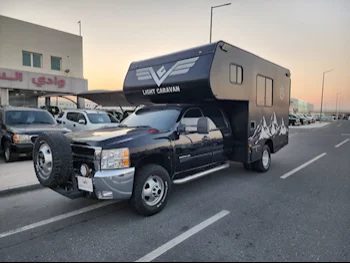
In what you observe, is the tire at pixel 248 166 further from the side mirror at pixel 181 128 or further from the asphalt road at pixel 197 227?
the side mirror at pixel 181 128

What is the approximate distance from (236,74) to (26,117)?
24.1ft

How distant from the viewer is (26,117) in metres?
8.77

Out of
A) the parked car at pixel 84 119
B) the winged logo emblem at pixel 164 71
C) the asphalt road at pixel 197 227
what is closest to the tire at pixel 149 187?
the asphalt road at pixel 197 227

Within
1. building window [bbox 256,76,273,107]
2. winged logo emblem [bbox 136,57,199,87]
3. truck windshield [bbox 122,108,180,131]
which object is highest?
winged logo emblem [bbox 136,57,199,87]

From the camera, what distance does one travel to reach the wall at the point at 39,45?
18531 millimetres

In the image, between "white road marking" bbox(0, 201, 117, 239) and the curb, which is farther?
the curb

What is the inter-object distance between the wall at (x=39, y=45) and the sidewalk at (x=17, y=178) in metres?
14.8

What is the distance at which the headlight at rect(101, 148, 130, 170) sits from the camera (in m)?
3.65

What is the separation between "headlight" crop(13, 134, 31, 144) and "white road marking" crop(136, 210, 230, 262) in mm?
6280

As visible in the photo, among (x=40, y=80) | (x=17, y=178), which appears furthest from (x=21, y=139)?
(x=40, y=80)

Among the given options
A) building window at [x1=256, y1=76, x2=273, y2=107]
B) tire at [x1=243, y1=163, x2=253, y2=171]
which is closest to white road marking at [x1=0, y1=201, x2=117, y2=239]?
tire at [x1=243, y1=163, x2=253, y2=171]

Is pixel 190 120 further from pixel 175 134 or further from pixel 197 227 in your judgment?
pixel 197 227

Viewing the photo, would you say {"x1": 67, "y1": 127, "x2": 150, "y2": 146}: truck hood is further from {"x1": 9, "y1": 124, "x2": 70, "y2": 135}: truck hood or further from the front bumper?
{"x1": 9, "y1": 124, "x2": 70, "y2": 135}: truck hood

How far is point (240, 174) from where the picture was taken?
6.84 m
